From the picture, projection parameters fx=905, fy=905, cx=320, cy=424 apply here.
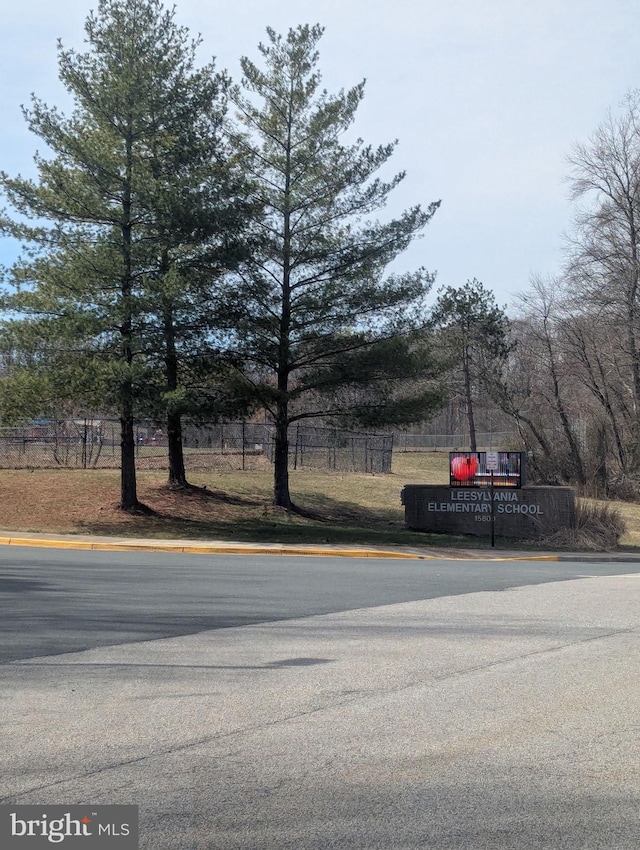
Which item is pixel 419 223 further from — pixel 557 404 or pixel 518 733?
pixel 518 733

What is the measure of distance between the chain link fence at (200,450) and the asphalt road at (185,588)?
13.5m

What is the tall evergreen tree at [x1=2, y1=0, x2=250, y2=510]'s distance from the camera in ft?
83.6

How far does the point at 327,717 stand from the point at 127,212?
2267 centimetres

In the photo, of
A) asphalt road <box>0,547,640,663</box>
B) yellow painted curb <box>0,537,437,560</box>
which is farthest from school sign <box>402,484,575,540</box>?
asphalt road <box>0,547,640,663</box>

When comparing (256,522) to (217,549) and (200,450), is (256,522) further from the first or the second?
(200,450)

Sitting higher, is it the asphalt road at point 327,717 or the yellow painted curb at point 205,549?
the asphalt road at point 327,717

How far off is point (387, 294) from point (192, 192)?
6.88 meters

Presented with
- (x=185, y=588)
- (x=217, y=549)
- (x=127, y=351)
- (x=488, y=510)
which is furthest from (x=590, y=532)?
(x=185, y=588)

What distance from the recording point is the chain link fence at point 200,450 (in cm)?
3786

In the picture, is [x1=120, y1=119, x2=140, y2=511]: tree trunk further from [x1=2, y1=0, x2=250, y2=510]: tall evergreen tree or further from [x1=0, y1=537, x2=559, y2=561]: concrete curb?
[x1=0, y1=537, x2=559, y2=561]: concrete curb

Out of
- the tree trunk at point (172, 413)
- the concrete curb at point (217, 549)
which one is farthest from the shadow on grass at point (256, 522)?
the concrete curb at point (217, 549)

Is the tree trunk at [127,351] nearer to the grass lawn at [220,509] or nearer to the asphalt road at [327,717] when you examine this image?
the grass lawn at [220,509]

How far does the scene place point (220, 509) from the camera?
1194 inches

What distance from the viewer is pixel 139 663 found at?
27.4 ft
